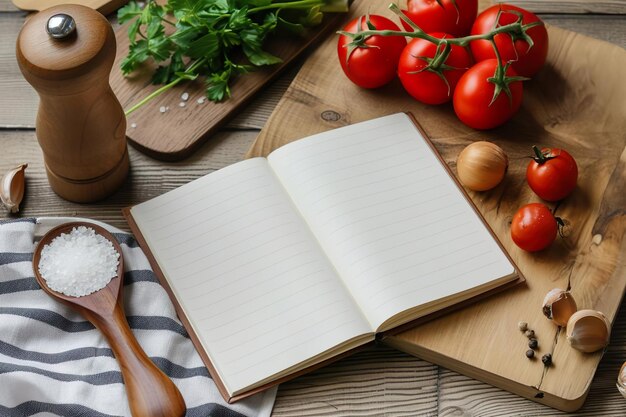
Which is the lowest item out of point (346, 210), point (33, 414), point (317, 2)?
point (33, 414)

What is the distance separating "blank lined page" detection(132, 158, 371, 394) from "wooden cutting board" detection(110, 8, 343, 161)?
Result: 0.13m

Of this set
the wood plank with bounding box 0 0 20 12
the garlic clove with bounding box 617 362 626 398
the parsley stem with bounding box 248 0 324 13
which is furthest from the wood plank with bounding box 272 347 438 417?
the wood plank with bounding box 0 0 20 12

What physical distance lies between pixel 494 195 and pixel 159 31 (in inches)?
26.5

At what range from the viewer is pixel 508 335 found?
51.9 inches

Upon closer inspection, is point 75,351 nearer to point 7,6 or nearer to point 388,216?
point 388,216

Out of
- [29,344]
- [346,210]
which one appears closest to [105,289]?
[29,344]

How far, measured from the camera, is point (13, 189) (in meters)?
1.46

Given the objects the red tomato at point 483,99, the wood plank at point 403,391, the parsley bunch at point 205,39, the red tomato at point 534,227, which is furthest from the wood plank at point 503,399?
the parsley bunch at point 205,39

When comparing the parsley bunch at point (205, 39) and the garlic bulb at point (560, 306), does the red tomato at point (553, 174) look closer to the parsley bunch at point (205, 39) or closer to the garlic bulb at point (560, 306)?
the garlic bulb at point (560, 306)

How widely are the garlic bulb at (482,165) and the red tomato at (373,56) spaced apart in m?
0.22

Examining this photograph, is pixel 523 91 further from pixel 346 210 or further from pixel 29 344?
pixel 29 344

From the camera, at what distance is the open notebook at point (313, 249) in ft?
4.25

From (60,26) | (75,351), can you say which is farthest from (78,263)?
(60,26)

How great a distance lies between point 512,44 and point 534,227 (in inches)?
13.5
